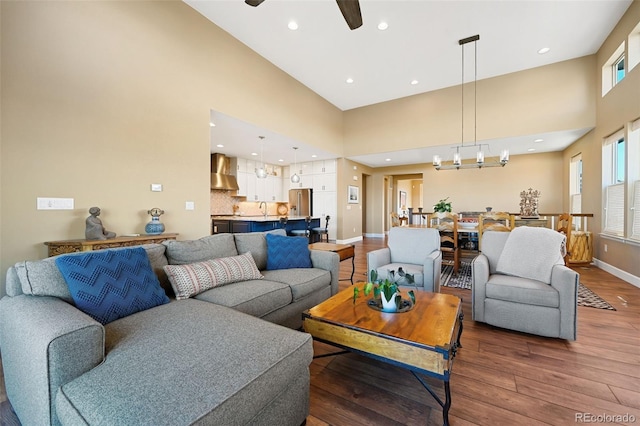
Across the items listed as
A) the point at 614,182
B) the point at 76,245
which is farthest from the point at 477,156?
the point at 76,245

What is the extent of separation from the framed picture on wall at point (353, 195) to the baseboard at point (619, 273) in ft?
18.5

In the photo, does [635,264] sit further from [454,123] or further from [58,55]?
[58,55]

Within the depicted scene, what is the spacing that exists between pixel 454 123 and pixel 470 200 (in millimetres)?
3021

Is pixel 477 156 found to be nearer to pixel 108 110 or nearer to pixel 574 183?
pixel 574 183

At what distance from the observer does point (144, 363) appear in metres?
1.03

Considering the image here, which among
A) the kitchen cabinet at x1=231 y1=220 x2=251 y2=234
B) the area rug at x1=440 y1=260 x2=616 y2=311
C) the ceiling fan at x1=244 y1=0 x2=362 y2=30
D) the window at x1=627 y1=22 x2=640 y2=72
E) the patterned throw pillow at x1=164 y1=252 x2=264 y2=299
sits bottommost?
the area rug at x1=440 y1=260 x2=616 y2=311

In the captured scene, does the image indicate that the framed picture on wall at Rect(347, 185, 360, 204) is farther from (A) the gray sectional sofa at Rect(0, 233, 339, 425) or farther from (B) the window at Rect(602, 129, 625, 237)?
(A) the gray sectional sofa at Rect(0, 233, 339, 425)

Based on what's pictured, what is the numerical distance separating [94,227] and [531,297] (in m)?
4.24

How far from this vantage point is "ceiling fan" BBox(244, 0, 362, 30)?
2375 millimetres

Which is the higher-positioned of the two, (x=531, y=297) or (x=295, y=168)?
(x=295, y=168)

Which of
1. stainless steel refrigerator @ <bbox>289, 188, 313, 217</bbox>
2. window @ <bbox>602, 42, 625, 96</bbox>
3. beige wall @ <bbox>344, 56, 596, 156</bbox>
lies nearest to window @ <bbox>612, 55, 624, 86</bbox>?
window @ <bbox>602, 42, 625, 96</bbox>

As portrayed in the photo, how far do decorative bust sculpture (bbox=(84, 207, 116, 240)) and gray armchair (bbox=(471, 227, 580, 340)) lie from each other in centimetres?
380

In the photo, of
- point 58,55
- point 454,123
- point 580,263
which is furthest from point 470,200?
point 58,55

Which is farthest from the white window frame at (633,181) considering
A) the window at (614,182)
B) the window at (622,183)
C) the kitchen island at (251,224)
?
the kitchen island at (251,224)
